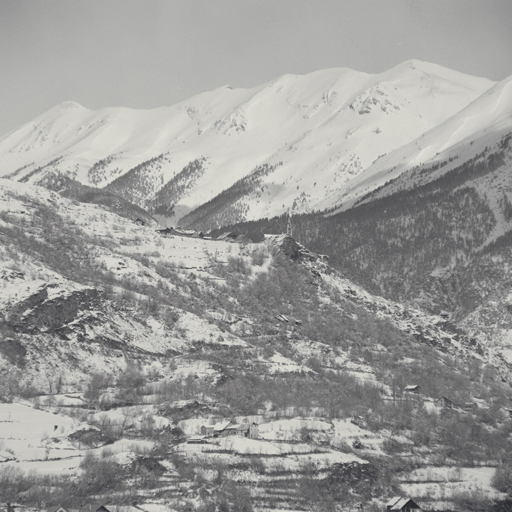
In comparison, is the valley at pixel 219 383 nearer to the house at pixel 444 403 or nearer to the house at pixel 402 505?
the house at pixel 444 403

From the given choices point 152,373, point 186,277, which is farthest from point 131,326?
point 186,277

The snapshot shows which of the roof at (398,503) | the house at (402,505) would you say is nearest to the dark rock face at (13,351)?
the roof at (398,503)

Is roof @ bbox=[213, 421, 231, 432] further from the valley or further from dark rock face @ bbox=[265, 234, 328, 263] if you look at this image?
dark rock face @ bbox=[265, 234, 328, 263]

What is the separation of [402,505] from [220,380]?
26.3 m

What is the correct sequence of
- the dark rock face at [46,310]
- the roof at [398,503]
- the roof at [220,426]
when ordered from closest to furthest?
the roof at [398,503]
the roof at [220,426]
the dark rock face at [46,310]

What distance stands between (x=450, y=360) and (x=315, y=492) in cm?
5038

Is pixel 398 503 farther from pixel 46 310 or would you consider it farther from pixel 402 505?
pixel 46 310

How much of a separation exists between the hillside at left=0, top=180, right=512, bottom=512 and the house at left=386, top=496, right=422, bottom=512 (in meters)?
2.81

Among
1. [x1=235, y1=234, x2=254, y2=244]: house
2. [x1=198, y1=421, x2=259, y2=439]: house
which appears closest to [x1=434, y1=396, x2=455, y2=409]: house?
[x1=198, y1=421, x2=259, y2=439]: house

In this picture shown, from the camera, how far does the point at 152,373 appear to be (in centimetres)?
9475

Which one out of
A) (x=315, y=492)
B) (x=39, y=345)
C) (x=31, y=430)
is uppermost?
(x=39, y=345)

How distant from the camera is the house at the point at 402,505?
7231 centimetres

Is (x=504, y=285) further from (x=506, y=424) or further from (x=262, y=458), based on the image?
(x=262, y=458)

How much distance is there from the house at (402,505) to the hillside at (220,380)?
281 centimetres
